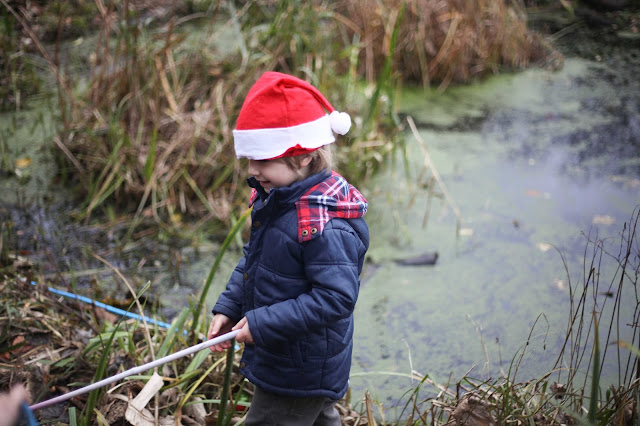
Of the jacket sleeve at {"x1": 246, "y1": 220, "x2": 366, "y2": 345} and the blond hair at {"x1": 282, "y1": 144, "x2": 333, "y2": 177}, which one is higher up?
the blond hair at {"x1": 282, "y1": 144, "x2": 333, "y2": 177}

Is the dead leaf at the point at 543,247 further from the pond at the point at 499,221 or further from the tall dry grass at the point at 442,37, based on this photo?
the tall dry grass at the point at 442,37

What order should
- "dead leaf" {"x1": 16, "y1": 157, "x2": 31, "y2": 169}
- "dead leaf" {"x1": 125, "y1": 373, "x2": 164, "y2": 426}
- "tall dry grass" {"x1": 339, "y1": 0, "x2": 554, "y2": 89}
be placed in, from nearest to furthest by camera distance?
"dead leaf" {"x1": 125, "y1": 373, "x2": 164, "y2": 426}
"dead leaf" {"x1": 16, "y1": 157, "x2": 31, "y2": 169}
"tall dry grass" {"x1": 339, "y1": 0, "x2": 554, "y2": 89}

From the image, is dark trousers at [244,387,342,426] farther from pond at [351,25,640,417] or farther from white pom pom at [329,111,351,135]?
white pom pom at [329,111,351,135]

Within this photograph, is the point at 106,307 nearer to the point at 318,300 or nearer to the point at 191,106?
the point at 318,300

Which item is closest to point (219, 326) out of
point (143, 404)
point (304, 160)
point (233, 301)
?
point (233, 301)

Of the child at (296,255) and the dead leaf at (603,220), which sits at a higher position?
the child at (296,255)

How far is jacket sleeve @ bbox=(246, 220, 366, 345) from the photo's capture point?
1.31 meters

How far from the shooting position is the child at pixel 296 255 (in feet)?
4.33

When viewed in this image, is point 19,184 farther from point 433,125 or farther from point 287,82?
point 433,125

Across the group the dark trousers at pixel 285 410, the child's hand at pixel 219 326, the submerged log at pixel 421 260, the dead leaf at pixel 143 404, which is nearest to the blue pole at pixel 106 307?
the dead leaf at pixel 143 404

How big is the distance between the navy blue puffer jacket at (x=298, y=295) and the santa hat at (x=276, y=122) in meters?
0.09

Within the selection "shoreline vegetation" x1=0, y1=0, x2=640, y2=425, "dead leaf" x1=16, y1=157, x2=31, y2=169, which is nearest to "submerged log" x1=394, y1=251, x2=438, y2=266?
"shoreline vegetation" x1=0, y1=0, x2=640, y2=425

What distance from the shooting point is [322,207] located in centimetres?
135

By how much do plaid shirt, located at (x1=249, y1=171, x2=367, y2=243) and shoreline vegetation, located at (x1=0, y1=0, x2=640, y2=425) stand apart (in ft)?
1.44
